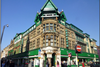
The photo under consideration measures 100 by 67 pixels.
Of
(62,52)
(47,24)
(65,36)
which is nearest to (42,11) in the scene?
(47,24)

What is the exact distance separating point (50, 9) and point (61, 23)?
5.18 m

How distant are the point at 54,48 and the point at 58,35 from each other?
151 inches

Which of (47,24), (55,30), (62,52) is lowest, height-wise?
(62,52)

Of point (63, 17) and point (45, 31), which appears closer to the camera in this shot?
point (45, 31)

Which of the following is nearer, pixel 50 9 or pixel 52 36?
pixel 52 36

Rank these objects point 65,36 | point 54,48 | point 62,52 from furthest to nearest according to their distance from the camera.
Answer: point 65,36 < point 62,52 < point 54,48

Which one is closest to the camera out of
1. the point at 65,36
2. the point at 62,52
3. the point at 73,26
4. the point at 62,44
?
the point at 62,52

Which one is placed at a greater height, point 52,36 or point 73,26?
point 73,26

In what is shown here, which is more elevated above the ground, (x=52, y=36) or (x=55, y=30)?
(x=55, y=30)

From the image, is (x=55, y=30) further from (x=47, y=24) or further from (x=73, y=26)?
(x=73, y=26)

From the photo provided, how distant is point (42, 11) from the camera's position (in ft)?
80.4

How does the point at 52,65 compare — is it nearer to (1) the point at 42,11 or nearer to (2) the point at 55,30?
(2) the point at 55,30

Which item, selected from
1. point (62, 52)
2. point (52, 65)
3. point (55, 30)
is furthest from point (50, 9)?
point (52, 65)

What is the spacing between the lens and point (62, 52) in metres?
22.9
